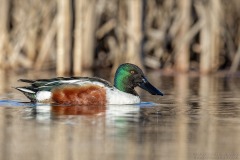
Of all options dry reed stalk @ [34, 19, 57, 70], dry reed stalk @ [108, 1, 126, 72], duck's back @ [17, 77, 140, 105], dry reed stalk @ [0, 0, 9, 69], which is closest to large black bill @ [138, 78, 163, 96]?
duck's back @ [17, 77, 140, 105]

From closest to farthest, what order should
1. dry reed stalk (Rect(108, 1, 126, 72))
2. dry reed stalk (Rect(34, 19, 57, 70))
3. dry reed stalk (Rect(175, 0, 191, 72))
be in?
dry reed stalk (Rect(175, 0, 191, 72)), dry reed stalk (Rect(108, 1, 126, 72)), dry reed stalk (Rect(34, 19, 57, 70))

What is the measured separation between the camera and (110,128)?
25.9 feet

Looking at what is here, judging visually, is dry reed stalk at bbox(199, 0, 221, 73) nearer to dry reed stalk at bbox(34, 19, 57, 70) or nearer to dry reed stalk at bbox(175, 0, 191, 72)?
dry reed stalk at bbox(175, 0, 191, 72)

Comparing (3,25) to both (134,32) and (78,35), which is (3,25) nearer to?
(78,35)

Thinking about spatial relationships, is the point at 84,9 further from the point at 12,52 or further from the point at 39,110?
the point at 39,110

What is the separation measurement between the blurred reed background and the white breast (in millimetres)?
5553

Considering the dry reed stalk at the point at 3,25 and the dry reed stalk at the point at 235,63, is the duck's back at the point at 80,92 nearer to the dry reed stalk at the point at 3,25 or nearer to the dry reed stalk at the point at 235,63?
the dry reed stalk at the point at 235,63

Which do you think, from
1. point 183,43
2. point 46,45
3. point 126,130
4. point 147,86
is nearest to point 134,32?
point 183,43

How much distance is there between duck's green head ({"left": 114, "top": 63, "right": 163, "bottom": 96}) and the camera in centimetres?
1027

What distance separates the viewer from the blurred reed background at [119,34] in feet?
52.4

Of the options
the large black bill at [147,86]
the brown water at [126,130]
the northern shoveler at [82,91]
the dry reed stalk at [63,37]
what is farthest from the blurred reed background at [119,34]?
the northern shoveler at [82,91]

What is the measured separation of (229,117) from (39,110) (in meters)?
2.00

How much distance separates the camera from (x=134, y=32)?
15773mm

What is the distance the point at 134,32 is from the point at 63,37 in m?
1.29
